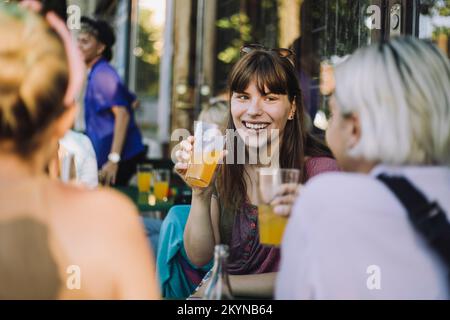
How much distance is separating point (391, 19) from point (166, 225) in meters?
1.42

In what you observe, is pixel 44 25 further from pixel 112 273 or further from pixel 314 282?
pixel 314 282

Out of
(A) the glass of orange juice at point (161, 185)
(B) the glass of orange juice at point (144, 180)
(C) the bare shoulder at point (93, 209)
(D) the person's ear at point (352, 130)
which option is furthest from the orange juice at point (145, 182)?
(C) the bare shoulder at point (93, 209)

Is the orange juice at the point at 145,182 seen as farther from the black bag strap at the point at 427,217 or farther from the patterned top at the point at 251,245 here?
the black bag strap at the point at 427,217

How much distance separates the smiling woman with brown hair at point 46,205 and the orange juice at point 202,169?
102cm

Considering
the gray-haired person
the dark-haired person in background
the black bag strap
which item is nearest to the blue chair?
the gray-haired person

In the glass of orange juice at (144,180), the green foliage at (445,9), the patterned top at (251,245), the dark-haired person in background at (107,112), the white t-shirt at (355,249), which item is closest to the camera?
the white t-shirt at (355,249)

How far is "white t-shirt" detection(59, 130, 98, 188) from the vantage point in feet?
10.7

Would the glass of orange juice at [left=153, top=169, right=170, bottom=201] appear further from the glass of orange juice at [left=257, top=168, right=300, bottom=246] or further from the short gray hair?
the short gray hair

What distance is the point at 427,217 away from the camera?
139 centimetres

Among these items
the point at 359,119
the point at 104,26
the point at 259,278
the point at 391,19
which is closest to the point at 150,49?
the point at 104,26

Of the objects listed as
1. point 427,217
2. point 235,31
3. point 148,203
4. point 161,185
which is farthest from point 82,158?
point 235,31

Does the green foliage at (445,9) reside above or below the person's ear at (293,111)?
above

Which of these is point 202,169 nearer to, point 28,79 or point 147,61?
point 28,79

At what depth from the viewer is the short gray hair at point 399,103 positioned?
1.44 metres
